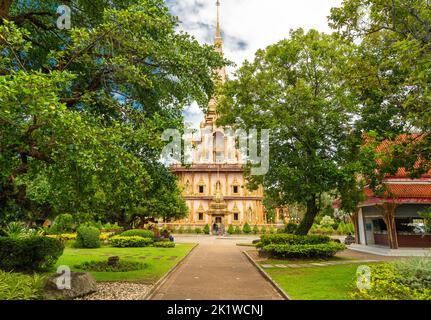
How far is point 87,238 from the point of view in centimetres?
2681

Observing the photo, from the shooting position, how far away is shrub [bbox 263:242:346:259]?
1798 centimetres

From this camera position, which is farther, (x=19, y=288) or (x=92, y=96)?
(x=92, y=96)

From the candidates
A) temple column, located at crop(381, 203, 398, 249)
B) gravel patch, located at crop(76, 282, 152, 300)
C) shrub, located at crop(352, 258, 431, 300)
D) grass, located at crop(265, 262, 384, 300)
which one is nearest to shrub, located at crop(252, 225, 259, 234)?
temple column, located at crop(381, 203, 398, 249)

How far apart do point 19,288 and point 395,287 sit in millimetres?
9359

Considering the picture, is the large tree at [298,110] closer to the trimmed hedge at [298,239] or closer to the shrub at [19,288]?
the trimmed hedge at [298,239]

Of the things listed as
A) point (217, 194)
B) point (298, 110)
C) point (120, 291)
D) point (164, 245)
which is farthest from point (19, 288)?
point (217, 194)

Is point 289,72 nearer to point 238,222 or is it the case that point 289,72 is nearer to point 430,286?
point 430,286

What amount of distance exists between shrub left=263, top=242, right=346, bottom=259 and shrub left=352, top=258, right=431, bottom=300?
859 centimetres

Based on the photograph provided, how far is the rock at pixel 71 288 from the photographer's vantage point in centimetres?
846

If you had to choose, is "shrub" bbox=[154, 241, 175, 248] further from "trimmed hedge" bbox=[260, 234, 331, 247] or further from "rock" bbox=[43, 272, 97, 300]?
"rock" bbox=[43, 272, 97, 300]

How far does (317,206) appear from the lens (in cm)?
2006

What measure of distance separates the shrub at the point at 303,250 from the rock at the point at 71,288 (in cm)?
1132

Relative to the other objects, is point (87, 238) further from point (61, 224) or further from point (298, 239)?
point (298, 239)

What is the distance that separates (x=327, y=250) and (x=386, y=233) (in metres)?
8.52
